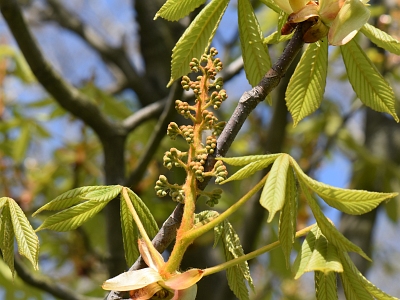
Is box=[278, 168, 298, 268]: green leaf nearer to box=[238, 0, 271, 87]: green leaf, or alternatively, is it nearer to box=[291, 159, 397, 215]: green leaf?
box=[291, 159, 397, 215]: green leaf

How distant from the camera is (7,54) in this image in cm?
211

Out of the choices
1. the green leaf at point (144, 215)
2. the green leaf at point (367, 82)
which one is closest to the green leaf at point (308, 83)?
the green leaf at point (367, 82)

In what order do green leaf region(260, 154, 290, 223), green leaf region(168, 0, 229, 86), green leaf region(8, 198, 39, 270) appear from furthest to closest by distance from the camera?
green leaf region(168, 0, 229, 86) < green leaf region(8, 198, 39, 270) < green leaf region(260, 154, 290, 223)

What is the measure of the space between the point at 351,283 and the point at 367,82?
34 cm

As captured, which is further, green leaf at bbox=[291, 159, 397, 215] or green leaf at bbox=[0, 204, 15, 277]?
green leaf at bbox=[0, 204, 15, 277]

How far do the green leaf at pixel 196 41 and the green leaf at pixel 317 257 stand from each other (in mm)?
330

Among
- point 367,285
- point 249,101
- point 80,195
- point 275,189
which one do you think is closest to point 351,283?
point 367,285

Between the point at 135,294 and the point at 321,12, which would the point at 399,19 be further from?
the point at 135,294

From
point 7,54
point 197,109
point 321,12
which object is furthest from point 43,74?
point 321,12

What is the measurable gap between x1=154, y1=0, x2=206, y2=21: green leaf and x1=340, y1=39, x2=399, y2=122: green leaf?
0.24m

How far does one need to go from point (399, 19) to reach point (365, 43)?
316 millimetres

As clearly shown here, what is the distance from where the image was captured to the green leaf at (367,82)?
0.85 metres

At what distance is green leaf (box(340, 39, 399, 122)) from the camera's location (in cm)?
85

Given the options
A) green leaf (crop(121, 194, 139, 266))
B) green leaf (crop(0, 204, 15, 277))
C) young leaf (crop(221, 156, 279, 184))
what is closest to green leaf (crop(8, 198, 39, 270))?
green leaf (crop(0, 204, 15, 277))
